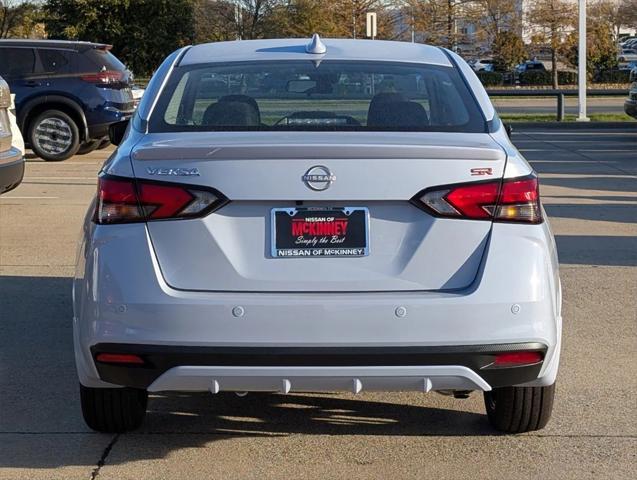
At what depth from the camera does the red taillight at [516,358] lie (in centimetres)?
429

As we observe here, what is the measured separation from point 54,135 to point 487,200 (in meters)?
14.5

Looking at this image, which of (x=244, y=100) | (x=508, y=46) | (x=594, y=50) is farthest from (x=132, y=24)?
(x=244, y=100)

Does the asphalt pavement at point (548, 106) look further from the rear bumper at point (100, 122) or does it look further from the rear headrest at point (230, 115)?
the rear headrest at point (230, 115)

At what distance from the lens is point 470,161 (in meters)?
4.29

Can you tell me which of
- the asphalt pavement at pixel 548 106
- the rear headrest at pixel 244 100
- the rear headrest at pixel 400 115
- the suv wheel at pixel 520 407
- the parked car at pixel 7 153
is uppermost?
the rear headrest at pixel 244 100

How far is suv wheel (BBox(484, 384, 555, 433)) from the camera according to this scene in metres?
4.84

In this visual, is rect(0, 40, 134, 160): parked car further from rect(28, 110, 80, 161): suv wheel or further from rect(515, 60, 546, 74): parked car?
rect(515, 60, 546, 74): parked car

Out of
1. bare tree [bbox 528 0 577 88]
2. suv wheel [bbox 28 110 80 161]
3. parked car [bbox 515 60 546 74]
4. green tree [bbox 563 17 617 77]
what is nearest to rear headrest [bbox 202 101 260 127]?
suv wheel [bbox 28 110 80 161]

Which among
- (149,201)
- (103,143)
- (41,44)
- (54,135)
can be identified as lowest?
(103,143)

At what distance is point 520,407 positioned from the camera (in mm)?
4898

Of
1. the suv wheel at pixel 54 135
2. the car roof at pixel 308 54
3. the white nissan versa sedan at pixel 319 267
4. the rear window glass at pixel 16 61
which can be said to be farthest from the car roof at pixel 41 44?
the white nissan versa sedan at pixel 319 267

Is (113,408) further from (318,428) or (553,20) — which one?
(553,20)

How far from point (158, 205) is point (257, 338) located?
0.62 m

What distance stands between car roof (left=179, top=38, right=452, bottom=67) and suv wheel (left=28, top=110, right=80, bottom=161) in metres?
12.6
